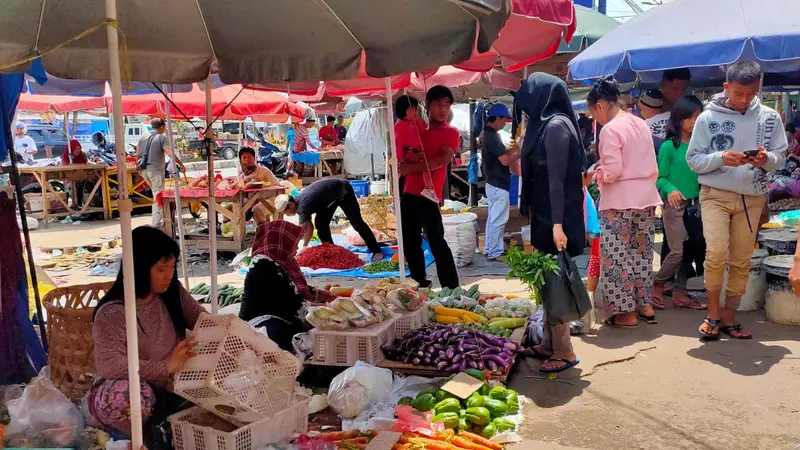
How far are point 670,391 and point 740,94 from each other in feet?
7.51

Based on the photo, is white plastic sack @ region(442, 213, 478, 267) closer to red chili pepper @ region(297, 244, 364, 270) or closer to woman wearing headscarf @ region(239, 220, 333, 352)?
red chili pepper @ region(297, 244, 364, 270)

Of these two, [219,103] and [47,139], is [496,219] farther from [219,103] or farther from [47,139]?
[47,139]

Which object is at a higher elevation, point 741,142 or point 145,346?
point 741,142

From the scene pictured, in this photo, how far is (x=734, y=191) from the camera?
5.08 metres

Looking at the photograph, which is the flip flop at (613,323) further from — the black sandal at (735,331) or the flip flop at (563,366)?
the flip flop at (563,366)

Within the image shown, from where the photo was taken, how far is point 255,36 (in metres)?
4.41

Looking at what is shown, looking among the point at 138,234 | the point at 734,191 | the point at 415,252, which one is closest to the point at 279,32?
the point at 138,234

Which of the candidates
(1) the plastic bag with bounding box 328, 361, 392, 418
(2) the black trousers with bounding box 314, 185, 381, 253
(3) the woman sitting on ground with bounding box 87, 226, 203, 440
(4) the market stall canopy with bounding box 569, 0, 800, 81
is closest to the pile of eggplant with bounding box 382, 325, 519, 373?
(1) the plastic bag with bounding box 328, 361, 392, 418

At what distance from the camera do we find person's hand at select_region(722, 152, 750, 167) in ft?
16.1

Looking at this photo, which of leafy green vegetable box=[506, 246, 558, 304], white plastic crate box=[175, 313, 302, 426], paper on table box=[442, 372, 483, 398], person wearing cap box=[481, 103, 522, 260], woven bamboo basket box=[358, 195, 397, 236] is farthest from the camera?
woven bamboo basket box=[358, 195, 397, 236]

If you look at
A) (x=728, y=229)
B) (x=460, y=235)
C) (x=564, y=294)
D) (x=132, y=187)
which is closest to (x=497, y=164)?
(x=460, y=235)

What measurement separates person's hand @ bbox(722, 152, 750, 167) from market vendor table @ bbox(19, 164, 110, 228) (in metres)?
13.4

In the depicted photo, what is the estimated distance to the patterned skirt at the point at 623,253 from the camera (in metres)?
5.64

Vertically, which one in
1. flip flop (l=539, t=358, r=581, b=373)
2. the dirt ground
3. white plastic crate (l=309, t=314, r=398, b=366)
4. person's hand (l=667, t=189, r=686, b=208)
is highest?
person's hand (l=667, t=189, r=686, b=208)
